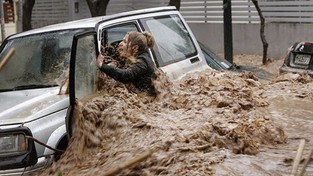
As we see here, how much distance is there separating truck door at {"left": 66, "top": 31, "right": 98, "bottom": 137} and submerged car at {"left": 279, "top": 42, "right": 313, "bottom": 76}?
4.62 meters

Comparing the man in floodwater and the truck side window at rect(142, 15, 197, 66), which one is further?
the truck side window at rect(142, 15, 197, 66)

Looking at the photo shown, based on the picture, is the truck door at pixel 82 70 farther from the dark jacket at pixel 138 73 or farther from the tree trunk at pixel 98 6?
the tree trunk at pixel 98 6

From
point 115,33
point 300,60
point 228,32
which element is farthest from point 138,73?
point 228,32

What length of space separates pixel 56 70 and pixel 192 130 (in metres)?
2.09

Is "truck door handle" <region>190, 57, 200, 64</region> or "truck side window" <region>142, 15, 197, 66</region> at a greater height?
"truck side window" <region>142, 15, 197, 66</region>

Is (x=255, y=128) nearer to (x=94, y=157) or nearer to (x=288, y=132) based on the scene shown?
(x=288, y=132)

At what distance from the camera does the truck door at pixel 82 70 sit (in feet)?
16.7

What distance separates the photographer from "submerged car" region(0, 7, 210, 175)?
4.93 metres

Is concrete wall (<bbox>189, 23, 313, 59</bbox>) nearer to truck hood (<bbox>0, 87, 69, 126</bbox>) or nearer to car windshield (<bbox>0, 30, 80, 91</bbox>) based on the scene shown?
car windshield (<bbox>0, 30, 80, 91</bbox>)

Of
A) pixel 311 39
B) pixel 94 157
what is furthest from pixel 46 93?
pixel 311 39

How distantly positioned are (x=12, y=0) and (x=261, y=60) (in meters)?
18.3

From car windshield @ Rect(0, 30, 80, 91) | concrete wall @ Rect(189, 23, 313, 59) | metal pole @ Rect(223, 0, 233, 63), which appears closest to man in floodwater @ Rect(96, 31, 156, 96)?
car windshield @ Rect(0, 30, 80, 91)

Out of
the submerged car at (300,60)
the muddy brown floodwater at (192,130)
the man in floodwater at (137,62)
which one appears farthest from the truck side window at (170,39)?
the submerged car at (300,60)

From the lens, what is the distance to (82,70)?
5.46 m
